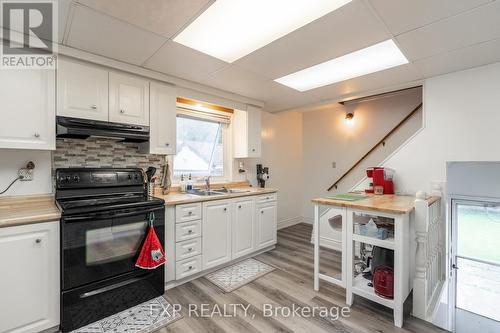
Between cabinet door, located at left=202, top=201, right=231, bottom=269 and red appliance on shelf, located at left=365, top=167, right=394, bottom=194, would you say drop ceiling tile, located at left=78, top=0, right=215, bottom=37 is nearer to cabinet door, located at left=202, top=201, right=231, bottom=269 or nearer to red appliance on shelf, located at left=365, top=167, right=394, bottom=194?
cabinet door, located at left=202, top=201, right=231, bottom=269

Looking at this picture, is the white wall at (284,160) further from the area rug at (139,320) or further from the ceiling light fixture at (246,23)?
the area rug at (139,320)

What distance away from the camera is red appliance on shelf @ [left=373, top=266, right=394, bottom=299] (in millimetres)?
1971

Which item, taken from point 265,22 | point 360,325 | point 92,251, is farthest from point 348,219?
point 92,251

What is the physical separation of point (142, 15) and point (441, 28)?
86.4 inches

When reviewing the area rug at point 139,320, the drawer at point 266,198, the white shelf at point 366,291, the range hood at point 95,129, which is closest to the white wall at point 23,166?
the range hood at point 95,129

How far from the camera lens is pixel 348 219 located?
84.2 inches

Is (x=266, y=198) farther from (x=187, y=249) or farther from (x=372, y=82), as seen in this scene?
(x=372, y=82)

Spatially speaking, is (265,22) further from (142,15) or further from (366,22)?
(142,15)

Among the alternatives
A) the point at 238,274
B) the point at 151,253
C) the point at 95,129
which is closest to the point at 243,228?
the point at 238,274

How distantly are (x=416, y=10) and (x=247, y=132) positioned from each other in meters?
2.44

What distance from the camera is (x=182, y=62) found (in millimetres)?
2332

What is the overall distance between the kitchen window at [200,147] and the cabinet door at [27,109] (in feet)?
4.70

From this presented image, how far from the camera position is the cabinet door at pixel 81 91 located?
2.00 metres

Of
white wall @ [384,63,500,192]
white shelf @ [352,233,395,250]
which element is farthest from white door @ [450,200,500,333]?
white shelf @ [352,233,395,250]
